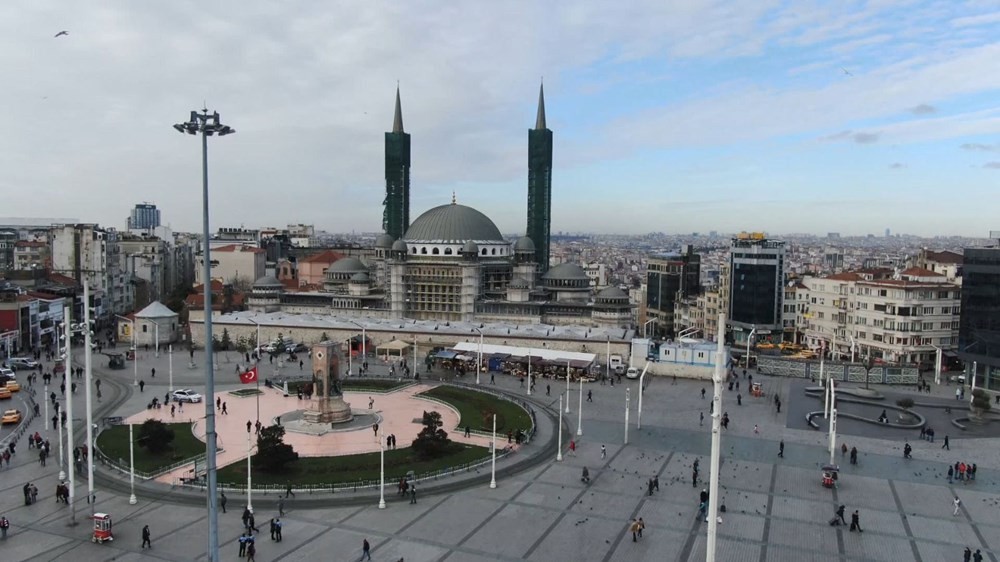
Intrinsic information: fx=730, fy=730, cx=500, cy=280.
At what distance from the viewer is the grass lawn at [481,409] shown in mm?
33938

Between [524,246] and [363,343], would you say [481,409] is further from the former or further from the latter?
[524,246]

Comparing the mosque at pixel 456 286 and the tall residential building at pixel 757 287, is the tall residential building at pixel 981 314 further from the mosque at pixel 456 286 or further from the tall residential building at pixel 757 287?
the mosque at pixel 456 286

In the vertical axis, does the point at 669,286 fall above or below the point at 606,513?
above

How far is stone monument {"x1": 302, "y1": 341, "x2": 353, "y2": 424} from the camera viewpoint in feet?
112

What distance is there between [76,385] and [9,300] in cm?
1794

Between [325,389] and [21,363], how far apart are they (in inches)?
1075

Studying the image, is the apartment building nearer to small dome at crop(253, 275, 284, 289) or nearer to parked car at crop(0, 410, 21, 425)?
small dome at crop(253, 275, 284, 289)

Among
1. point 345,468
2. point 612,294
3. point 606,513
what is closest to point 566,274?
point 612,294

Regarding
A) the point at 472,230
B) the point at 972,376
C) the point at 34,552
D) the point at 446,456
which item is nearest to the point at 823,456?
the point at 446,456

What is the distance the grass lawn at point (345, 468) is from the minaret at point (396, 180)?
6124 cm

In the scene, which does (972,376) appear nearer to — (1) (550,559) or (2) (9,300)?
(1) (550,559)

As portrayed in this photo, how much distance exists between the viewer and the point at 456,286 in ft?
213

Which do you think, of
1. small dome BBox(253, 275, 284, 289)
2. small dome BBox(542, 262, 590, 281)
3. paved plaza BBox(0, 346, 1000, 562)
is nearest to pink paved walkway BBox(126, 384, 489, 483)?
paved plaza BBox(0, 346, 1000, 562)

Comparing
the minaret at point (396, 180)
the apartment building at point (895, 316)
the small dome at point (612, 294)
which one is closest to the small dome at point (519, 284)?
the small dome at point (612, 294)
